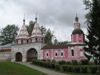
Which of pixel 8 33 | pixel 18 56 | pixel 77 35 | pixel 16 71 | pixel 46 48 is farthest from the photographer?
pixel 8 33

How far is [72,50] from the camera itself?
97.1 ft

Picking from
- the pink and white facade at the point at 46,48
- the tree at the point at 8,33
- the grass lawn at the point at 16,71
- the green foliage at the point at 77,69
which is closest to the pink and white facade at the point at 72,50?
the pink and white facade at the point at 46,48

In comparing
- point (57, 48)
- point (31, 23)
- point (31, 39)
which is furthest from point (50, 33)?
point (57, 48)

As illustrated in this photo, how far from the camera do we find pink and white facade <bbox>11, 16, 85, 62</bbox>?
96.0 ft

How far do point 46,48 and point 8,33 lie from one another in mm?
25739

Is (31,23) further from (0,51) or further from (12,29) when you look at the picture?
(0,51)

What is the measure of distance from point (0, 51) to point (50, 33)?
758 inches

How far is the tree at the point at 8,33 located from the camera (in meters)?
52.1

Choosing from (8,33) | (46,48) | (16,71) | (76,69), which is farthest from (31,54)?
(76,69)

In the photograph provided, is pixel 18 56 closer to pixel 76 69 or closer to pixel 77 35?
pixel 77 35

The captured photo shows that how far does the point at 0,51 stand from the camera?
1625 inches

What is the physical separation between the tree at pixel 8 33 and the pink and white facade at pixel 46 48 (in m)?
15.8

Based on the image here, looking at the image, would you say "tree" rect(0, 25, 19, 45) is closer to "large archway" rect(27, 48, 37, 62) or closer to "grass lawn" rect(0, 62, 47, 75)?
"large archway" rect(27, 48, 37, 62)

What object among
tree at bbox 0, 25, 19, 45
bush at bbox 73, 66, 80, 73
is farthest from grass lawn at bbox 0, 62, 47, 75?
tree at bbox 0, 25, 19, 45
